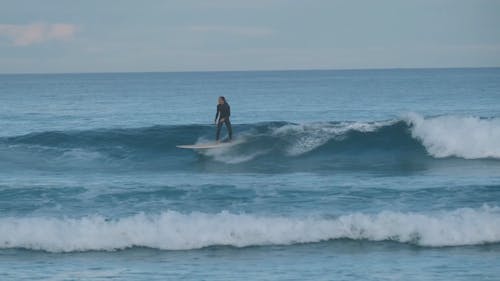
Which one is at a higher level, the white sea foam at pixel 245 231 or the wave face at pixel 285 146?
the wave face at pixel 285 146

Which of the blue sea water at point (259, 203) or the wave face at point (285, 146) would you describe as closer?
the blue sea water at point (259, 203)

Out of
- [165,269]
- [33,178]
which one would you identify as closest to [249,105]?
[33,178]

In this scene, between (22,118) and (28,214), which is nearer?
(28,214)

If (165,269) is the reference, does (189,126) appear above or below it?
above

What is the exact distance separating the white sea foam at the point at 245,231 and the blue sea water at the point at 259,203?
0.03m

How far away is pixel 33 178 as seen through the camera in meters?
23.8

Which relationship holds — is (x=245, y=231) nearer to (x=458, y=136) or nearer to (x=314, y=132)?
(x=314, y=132)

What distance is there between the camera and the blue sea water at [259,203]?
14984 mm

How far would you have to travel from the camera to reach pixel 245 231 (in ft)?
55.3

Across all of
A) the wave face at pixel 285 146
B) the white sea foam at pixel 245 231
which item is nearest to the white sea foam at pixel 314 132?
the wave face at pixel 285 146

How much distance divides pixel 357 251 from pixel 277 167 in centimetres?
969

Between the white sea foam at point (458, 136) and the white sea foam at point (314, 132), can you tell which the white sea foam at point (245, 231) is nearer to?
the white sea foam at point (458, 136)

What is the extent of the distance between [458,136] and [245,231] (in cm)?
1231

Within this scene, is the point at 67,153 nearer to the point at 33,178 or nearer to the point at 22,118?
the point at 33,178
